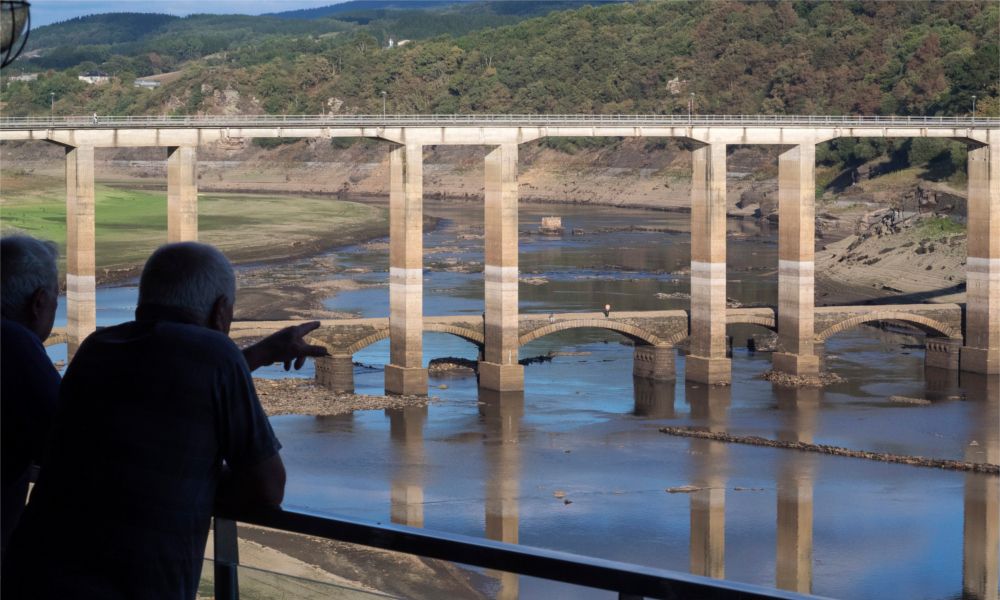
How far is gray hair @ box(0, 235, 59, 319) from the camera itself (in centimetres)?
615

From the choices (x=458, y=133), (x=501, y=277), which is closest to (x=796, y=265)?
(x=501, y=277)

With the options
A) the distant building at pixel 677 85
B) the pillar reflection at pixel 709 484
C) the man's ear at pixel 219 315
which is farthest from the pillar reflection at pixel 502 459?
the distant building at pixel 677 85

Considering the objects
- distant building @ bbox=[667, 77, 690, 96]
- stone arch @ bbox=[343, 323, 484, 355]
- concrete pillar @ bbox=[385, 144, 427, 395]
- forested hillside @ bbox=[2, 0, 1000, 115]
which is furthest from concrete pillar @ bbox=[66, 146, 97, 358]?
distant building @ bbox=[667, 77, 690, 96]

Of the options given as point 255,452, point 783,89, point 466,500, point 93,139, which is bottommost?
point 466,500

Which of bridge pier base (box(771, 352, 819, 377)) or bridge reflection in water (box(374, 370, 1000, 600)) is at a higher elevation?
bridge pier base (box(771, 352, 819, 377))

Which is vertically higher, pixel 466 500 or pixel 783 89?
pixel 783 89

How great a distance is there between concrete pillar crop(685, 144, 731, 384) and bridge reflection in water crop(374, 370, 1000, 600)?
1141 millimetres

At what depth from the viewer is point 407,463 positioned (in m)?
44.1

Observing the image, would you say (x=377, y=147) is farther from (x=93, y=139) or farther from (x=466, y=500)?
(x=466, y=500)

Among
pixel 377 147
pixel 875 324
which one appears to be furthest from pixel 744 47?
pixel 875 324

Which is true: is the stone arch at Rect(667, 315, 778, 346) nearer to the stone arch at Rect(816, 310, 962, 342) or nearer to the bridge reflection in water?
the stone arch at Rect(816, 310, 962, 342)

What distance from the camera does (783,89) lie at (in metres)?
150

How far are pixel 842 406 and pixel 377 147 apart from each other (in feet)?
419

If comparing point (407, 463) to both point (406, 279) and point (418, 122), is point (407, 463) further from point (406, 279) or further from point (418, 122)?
point (418, 122)
